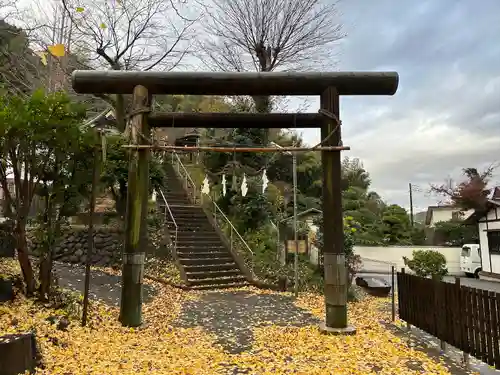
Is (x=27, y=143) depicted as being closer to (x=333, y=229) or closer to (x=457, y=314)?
(x=333, y=229)

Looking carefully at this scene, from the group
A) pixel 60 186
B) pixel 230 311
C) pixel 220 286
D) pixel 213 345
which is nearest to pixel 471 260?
pixel 220 286

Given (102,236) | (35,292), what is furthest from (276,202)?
(35,292)

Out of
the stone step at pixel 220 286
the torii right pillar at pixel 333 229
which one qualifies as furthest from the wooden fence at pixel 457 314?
the stone step at pixel 220 286

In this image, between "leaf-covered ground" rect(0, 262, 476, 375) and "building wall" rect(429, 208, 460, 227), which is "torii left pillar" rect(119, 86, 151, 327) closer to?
"leaf-covered ground" rect(0, 262, 476, 375)

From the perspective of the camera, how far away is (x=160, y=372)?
4.21m

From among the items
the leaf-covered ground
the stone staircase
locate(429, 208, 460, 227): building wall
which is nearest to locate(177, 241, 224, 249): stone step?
the stone staircase

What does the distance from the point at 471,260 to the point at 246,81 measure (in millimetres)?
18882

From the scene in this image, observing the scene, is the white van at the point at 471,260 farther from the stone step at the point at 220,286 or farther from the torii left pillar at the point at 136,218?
the torii left pillar at the point at 136,218

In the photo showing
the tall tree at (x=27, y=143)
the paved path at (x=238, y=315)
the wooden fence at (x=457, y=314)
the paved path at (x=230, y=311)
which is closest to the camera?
the wooden fence at (x=457, y=314)

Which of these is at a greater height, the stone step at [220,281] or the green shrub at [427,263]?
the green shrub at [427,263]

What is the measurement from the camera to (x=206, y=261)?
12.0 metres

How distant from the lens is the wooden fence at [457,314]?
436 cm

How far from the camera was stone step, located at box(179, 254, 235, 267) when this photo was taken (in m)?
11.6

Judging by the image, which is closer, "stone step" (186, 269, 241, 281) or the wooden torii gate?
the wooden torii gate
